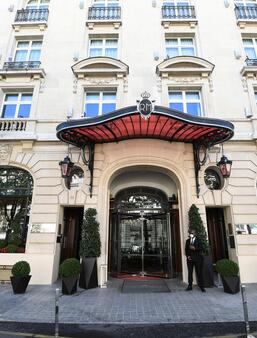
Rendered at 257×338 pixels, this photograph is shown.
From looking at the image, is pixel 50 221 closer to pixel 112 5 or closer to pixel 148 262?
pixel 148 262

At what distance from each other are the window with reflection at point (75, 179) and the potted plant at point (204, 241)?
4.89 metres

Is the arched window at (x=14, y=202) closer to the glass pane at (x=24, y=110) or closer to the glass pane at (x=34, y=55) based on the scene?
the glass pane at (x=24, y=110)

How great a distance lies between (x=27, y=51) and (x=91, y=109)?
544 centimetres

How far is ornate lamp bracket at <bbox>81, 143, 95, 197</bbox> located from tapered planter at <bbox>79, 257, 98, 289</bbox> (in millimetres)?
2748

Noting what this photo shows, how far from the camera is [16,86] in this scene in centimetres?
1173

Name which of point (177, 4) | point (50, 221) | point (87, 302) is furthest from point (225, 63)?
point (87, 302)

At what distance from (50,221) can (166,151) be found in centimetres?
576

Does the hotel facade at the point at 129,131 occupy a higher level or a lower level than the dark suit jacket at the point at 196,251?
higher

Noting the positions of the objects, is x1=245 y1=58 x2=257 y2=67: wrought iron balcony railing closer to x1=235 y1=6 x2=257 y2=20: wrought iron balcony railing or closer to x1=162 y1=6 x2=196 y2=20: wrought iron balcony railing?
x1=235 y1=6 x2=257 y2=20: wrought iron balcony railing

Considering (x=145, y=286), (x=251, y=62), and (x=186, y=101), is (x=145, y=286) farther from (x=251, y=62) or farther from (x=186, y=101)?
(x=251, y=62)

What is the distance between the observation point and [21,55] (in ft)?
42.2

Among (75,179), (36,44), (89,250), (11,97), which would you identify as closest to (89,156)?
(75,179)

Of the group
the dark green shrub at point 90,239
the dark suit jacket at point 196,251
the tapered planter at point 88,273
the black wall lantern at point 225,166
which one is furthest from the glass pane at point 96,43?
the dark suit jacket at point 196,251

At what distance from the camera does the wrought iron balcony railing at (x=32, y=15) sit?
13305 mm
